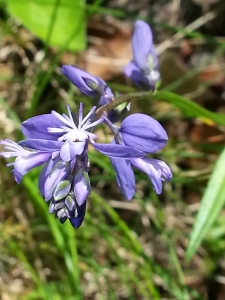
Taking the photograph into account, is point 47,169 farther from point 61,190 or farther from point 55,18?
point 55,18

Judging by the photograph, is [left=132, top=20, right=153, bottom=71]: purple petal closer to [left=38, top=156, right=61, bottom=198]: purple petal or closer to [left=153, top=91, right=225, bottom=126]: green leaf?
[left=153, top=91, right=225, bottom=126]: green leaf

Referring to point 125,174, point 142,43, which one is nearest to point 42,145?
point 125,174

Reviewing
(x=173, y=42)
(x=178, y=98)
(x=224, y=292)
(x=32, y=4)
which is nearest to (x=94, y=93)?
(x=178, y=98)

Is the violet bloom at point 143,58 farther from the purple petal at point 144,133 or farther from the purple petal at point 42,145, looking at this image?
the purple petal at point 42,145

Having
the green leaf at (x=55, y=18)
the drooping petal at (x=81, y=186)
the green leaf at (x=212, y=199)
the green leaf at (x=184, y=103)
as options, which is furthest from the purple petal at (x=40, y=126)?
the green leaf at (x=55, y=18)

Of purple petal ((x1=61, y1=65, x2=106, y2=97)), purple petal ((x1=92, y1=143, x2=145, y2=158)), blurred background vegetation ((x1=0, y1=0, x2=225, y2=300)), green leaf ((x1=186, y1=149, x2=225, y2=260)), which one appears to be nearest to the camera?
purple petal ((x1=92, y1=143, x2=145, y2=158))

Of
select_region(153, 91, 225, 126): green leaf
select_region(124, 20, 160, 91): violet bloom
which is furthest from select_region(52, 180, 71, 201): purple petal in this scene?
select_region(124, 20, 160, 91): violet bloom
